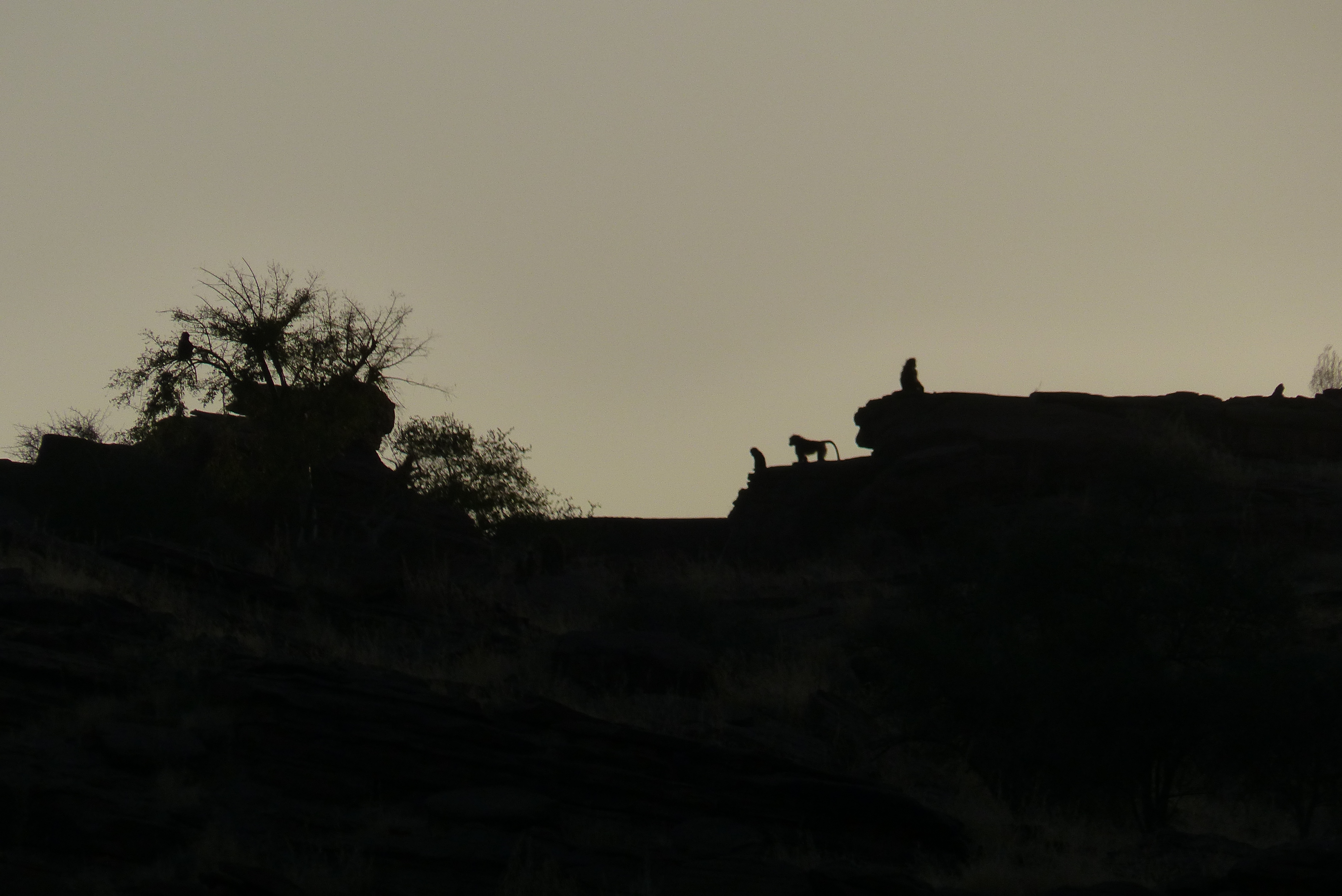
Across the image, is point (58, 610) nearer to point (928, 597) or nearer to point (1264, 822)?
point (928, 597)

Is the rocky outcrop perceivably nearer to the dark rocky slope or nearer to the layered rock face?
the layered rock face

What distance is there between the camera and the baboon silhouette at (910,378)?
30.9 m

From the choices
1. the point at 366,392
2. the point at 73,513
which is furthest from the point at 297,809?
the point at 366,392

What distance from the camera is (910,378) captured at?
3117cm

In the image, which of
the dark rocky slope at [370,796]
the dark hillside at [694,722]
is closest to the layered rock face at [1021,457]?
the dark hillside at [694,722]

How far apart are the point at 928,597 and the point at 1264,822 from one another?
3880mm

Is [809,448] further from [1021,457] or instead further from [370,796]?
[370,796]

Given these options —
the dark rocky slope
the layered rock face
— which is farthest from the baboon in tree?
the dark rocky slope

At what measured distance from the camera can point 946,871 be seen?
391 inches

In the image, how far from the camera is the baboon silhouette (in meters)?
30.9

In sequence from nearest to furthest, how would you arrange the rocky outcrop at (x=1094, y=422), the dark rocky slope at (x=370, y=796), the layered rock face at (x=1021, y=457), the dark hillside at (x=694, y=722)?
1. the dark rocky slope at (x=370, y=796)
2. the dark hillside at (x=694, y=722)
3. the layered rock face at (x=1021, y=457)
4. the rocky outcrop at (x=1094, y=422)

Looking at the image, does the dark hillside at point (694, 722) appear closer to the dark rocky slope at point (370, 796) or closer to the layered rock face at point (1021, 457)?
the dark rocky slope at point (370, 796)

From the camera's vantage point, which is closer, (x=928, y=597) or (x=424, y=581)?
(x=928, y=597)

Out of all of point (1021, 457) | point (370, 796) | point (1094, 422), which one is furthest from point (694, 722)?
point (1094, 422)
